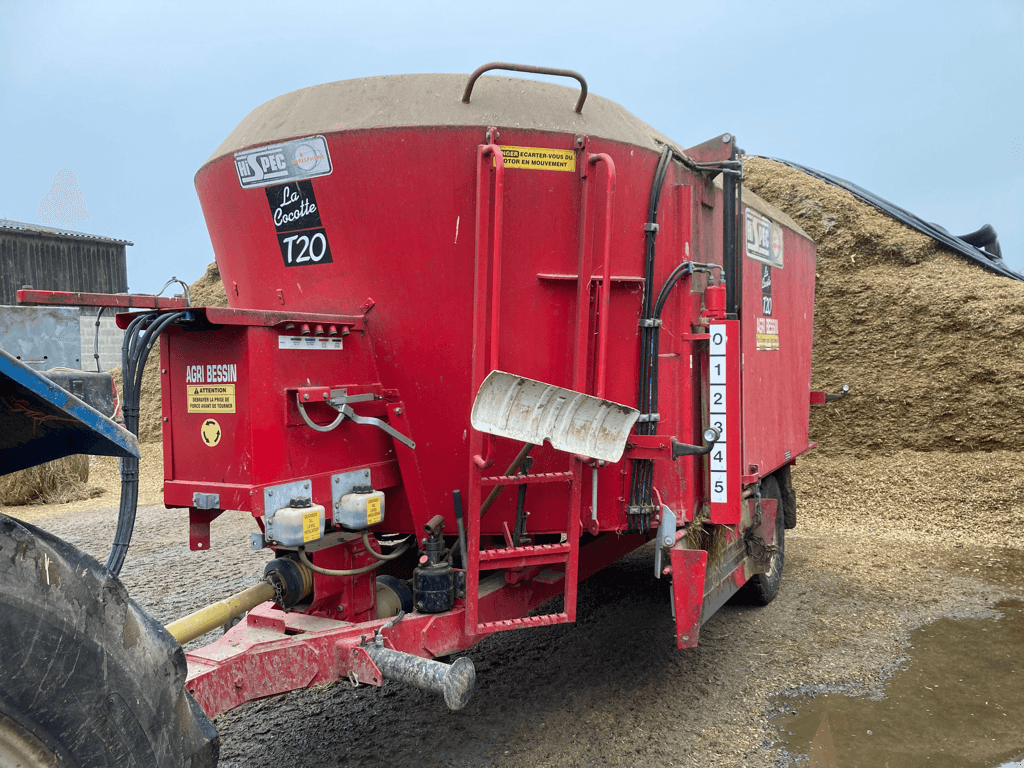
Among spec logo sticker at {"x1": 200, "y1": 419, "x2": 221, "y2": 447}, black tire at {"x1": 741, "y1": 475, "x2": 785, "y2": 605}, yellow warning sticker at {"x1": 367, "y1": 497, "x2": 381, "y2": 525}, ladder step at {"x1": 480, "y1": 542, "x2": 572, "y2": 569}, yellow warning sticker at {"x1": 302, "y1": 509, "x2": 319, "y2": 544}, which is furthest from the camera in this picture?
black tire at {"x1": 741, "y1": 475, "x2": 785, "y2": 605}

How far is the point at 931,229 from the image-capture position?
31.8 ft

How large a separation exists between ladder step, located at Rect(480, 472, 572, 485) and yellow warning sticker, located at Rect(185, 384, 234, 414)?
102 cm

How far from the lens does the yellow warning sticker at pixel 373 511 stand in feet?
9.96

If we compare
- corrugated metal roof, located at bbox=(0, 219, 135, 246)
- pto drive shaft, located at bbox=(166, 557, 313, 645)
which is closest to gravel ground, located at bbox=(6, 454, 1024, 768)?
pto drive shaft, located at bbox=(166, 557, 313, 645)

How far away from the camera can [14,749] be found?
150cm

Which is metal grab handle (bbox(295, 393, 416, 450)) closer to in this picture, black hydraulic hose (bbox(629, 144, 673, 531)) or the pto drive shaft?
the pto drive shaft

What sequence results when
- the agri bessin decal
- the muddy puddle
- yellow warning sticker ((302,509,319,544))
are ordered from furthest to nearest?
the muddy puddle
the agri bessin decal
yellow warning sticker ((302,509,319,544))

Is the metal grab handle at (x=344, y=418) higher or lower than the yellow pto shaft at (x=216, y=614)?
higher

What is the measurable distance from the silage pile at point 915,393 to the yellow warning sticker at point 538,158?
223 inches

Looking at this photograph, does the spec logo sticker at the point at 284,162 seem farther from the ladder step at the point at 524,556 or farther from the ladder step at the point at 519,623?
the ladder step at the point at 519,623

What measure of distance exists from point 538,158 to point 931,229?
8352mm

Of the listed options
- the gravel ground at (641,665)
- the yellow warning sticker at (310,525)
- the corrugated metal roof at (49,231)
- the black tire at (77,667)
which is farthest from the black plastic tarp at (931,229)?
the corrugated metal roof at (49,231)

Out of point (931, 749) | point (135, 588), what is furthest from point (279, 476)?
point (135, 588)

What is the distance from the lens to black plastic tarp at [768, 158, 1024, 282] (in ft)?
30.1
